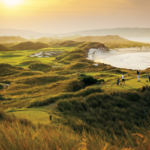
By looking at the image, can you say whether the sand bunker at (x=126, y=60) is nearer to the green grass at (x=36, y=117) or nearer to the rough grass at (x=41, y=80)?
the rough grass at (x=41, y=80)

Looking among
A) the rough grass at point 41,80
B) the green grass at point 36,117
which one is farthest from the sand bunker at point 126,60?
the green grass at point 36,117

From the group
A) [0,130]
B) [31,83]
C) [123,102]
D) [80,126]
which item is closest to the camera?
[0,130]

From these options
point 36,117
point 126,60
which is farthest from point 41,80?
point 126,60

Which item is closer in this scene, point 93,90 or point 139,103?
point 139,103

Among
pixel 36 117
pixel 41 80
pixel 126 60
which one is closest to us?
pixel 36 117

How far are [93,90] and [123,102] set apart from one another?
3196mm

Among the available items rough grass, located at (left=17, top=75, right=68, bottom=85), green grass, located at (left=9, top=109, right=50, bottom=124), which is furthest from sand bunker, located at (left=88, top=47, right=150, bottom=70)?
green grass, located at (left=9, top=109, right=50, bottom=124)

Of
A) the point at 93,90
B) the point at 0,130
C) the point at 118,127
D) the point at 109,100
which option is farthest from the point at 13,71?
the point at 0,130

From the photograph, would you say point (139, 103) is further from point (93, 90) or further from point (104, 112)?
point (93, 90)

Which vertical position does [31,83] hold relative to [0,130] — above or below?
below

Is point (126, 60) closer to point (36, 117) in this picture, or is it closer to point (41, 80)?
point (41, 80)

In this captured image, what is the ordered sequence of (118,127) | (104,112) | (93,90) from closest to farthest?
(118,127)
(104,112)
(93,90)

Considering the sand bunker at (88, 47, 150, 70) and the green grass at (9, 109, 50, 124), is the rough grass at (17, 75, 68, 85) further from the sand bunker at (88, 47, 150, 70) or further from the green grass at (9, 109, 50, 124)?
the sand bunker at (88, 47, 150, 70)

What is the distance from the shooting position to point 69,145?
6.89 feet
